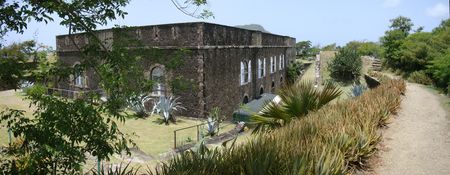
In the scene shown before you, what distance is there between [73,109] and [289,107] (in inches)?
A: 191

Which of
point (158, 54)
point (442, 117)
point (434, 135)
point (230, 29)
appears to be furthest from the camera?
point (230, 29)

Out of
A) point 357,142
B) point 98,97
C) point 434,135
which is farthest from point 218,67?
point 98,97

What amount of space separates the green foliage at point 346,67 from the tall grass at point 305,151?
2485 centimetres

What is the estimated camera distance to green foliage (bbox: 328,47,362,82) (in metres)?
32.5

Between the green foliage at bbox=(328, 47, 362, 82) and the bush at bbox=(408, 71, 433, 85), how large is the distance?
9.20m

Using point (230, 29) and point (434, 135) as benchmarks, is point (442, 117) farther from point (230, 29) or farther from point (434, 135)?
point (230, 29)

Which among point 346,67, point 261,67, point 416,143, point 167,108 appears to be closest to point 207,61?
point 167,108

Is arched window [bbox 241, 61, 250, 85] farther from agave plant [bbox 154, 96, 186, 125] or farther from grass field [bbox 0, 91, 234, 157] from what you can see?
agave plant [bbox 154, 96, 186, 125]

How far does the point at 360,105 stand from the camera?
9.31 meters

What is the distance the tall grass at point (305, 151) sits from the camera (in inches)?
181

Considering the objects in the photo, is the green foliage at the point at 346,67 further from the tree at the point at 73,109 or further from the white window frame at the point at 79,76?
the tree at the point at 73,109

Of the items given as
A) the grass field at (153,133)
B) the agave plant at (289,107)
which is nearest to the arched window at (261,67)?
the grass field at (153,133)

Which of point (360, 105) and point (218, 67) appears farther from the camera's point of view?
point (218, 67)

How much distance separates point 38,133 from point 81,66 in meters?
1.04
